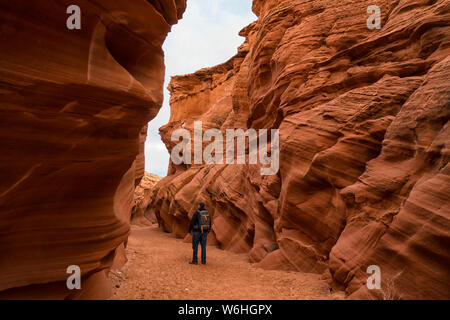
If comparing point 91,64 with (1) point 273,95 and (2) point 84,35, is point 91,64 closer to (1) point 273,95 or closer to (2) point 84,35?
(2) point 84,35

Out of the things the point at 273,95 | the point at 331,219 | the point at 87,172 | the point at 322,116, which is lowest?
the point at 331,219

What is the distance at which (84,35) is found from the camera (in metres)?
4.20

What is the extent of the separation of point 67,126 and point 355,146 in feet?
21.6

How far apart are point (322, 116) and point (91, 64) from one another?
21.0 feet

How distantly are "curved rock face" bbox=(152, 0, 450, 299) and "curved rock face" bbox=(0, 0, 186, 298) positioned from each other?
5.00 metres

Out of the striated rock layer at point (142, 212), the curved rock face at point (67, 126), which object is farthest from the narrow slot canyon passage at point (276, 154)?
the striated rock layer at point (142, 212)

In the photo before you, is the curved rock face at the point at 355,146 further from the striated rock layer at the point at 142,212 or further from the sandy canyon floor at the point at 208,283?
the striated rock layer at the point at 142,212

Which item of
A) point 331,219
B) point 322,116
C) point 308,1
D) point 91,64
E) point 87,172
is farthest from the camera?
point 308,1

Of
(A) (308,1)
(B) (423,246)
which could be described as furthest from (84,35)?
(A) (308,1)

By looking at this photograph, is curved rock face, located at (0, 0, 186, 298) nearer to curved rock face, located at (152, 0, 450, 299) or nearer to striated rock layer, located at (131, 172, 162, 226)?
curved rock face, located at (152, 0, 450, 299)

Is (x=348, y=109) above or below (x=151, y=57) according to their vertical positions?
below

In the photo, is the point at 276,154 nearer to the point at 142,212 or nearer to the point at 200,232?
the point at 200,232

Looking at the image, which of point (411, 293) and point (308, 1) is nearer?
point (411, 293)

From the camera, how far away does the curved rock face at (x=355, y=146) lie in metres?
4.89
